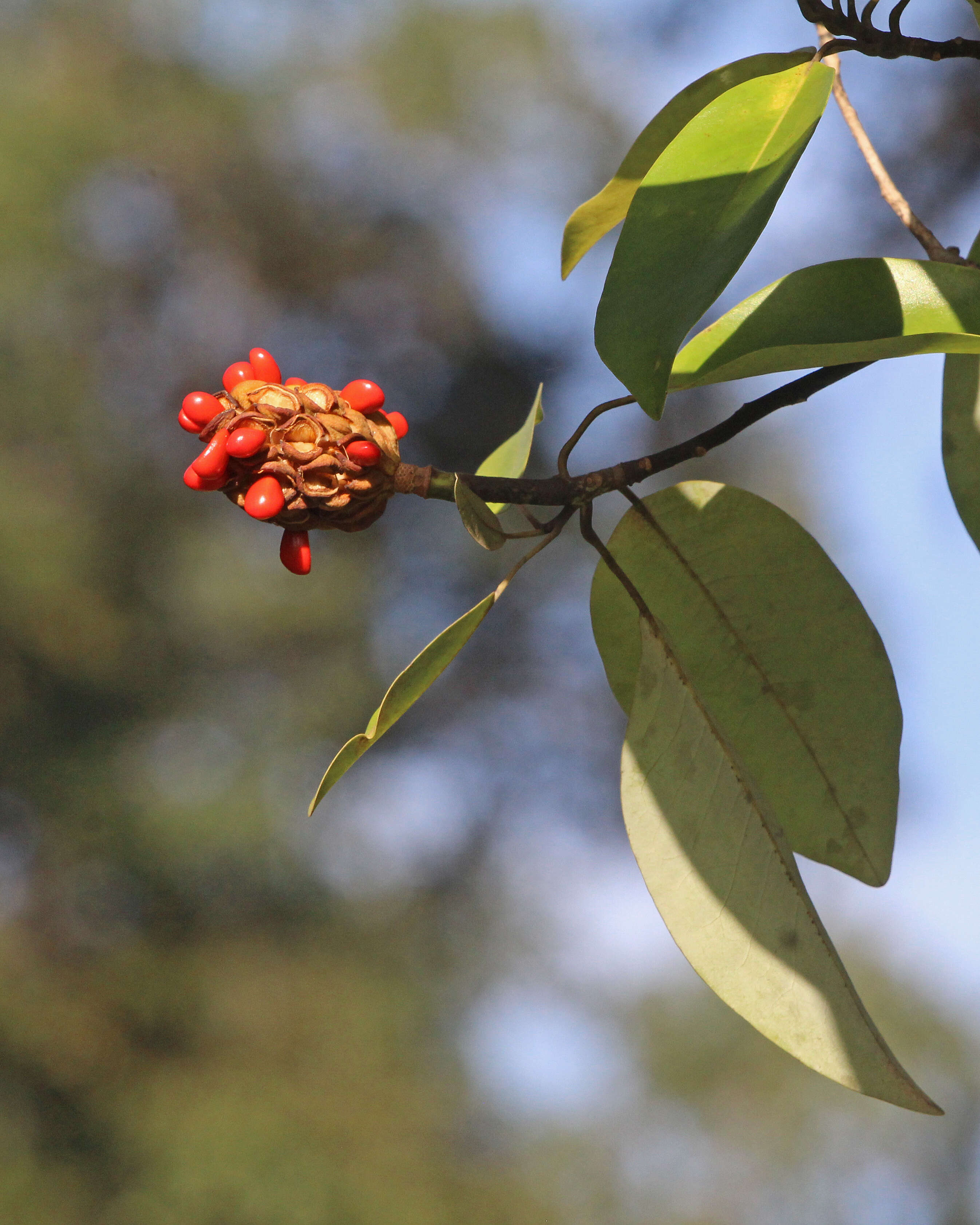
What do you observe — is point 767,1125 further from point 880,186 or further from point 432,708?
point 880,186

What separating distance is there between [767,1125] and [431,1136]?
175 centimetres

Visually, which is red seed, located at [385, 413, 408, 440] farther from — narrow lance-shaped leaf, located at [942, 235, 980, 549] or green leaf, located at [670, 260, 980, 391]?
narrow lance-shaped leaf, located at [942, 235, 980, 549]

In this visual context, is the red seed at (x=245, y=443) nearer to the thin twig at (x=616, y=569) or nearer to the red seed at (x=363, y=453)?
the red seed at (x=363, y=453)

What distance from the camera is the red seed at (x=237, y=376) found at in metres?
0.35

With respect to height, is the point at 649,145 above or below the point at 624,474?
above

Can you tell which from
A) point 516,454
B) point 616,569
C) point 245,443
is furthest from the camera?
point 516,454

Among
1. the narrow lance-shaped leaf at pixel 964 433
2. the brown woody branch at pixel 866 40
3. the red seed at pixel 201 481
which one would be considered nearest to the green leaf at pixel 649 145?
the brown woody branch at pixel 866 40

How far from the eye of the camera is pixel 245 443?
1.04 ft

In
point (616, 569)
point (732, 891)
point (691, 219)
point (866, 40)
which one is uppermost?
point (866, 40)

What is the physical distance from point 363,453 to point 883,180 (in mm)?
351

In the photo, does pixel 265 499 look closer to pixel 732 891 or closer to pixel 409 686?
pixel 409 686

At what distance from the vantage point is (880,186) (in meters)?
0.50

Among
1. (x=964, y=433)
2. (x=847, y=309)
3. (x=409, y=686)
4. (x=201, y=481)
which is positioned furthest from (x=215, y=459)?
(x=964, y=433)

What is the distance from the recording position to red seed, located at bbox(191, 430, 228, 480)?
12.4 inches
